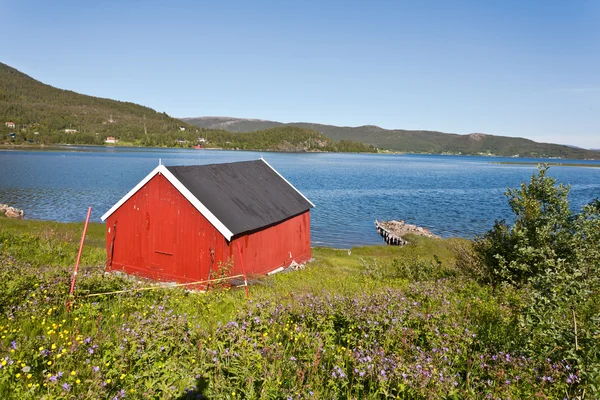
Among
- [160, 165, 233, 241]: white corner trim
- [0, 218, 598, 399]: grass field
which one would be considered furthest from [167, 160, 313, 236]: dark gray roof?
[0, 218, 598, 399]: grass field

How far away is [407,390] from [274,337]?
2534mm

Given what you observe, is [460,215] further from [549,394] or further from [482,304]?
[549,394]

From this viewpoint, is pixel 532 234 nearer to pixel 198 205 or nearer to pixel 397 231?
pixel 198 205

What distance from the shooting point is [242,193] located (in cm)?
2150

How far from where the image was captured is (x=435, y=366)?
5898 millimetres

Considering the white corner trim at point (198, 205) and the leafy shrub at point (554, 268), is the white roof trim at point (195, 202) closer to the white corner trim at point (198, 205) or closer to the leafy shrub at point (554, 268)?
the white corner trim at point (198, 205)

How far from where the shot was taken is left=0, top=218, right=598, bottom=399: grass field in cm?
509

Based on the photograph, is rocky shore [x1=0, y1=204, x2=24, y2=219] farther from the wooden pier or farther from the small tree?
the small tree

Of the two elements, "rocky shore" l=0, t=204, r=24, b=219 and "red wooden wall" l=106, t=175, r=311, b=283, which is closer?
"red wooden wall" l=106, t=175, r=311, b=283

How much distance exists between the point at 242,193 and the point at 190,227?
4.30m

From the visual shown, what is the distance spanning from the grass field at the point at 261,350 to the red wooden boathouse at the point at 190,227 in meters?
7.26

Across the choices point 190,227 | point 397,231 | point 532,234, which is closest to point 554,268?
point 532,234

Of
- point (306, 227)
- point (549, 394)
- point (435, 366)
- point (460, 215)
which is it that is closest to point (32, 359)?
point (435, 366)

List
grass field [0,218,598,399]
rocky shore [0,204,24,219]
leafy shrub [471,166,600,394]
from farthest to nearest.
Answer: rocky shore [0,204,24,219], leafy shrub [471,166,600,394], grass field [0,218,598,399]
